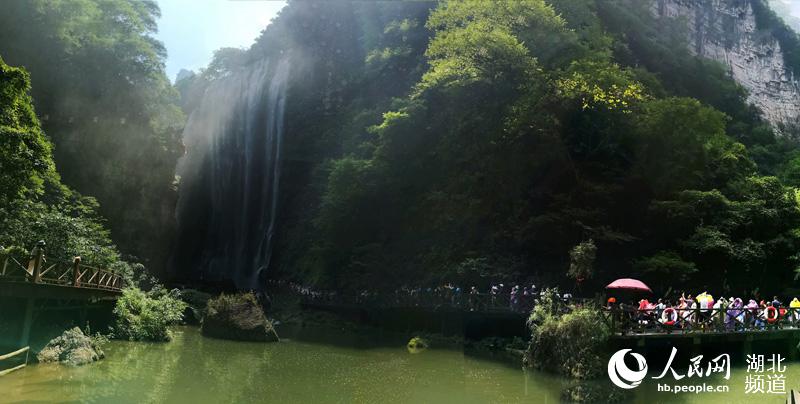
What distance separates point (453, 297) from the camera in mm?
22703

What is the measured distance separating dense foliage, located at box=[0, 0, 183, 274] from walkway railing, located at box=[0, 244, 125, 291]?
39.3ft

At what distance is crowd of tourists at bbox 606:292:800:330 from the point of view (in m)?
14.4

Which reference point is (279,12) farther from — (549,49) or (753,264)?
(753,264)

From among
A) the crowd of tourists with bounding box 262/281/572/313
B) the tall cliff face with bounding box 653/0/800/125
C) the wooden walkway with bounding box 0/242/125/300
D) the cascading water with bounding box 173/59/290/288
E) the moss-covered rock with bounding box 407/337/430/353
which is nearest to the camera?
the wooden walkway with bounding box 0/242/125/300

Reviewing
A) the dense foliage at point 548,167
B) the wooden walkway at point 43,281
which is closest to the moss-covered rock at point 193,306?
the dense foliage at point 548,167

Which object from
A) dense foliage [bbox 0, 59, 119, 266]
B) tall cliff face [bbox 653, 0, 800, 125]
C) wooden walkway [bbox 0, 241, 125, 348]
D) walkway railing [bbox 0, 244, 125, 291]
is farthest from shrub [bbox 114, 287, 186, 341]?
tall cliff face [bbox 653, 0, 800, 125]

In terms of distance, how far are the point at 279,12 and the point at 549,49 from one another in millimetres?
33842

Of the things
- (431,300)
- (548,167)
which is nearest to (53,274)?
(431,300)

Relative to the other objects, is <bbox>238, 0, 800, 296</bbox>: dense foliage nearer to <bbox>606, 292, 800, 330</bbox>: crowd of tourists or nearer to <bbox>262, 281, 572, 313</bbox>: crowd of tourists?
<bbox>262, 281, 572, 313</bbox>: crowd of tourists

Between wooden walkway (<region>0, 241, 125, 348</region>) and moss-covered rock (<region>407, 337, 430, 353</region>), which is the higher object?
wooden walkway (<region>0, 241, 125, 348</region>)

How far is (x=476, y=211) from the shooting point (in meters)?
27.3

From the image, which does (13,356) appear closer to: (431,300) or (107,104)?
(431,300)

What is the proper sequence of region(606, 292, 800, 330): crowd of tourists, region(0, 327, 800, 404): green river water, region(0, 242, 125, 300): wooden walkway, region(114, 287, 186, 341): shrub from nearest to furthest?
region(0, 327, 800, 404): green river water
region(0, 242, 125, 300): wooden walkway
region(606, 292, 800, 330): crowd of tourists
region(114, 287, 186, 341): shrub

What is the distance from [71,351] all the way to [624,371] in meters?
12.9
